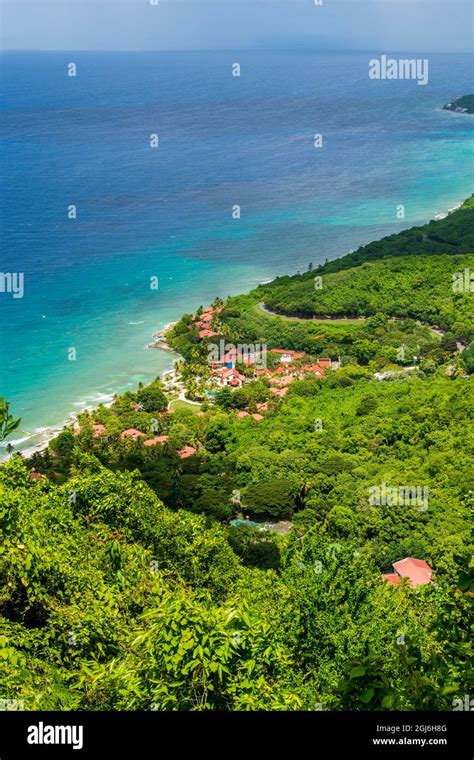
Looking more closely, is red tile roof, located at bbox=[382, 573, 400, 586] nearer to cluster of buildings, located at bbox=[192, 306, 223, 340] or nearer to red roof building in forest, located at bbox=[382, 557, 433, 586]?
red roof building in forest, located at bbox=[382, 557, 433, 586]

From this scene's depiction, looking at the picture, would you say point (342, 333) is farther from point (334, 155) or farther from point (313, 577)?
point (334, 155)

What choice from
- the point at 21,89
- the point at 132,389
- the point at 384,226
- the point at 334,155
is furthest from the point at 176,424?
the point at 21,89

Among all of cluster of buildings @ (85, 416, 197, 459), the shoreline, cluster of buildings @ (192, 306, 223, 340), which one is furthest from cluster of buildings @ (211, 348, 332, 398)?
cluster of buildings @ (85, 416, 197, 459)

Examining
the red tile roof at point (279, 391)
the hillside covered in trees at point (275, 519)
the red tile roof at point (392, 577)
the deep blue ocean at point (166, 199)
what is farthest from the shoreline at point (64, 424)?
the red tile roof at point (392, 577)

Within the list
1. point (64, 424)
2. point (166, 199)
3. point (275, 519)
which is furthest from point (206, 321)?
point (166, 199)
